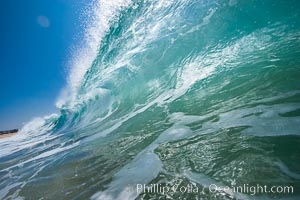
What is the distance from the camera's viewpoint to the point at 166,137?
4.07 metres

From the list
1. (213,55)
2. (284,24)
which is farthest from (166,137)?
(284,24)

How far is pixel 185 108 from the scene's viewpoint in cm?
552

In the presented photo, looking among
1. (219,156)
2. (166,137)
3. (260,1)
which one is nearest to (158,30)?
(260,1)

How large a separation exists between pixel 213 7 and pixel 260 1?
74.3 inches

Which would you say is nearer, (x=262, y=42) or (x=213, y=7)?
(x=262, y=42)

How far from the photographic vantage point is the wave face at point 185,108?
255cm

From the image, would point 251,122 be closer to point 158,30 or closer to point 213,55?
point 213,55

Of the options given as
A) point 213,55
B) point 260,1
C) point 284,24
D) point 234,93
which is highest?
point 260,1

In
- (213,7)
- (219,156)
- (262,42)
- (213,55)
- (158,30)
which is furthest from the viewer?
(158,30)

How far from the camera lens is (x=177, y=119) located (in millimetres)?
4938

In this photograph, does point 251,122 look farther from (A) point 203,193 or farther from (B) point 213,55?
(B) point 213,55

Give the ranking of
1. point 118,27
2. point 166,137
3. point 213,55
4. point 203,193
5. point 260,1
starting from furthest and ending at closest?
point 118,27, point 260,1, point 213,55, point 166,137, point 203,193

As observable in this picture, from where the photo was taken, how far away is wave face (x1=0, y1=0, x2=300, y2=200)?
255 cm

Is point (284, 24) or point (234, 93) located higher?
point (284, 24)
